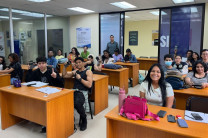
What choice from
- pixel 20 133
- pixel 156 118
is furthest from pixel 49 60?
pixel 156 118

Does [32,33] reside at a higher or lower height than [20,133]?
higher

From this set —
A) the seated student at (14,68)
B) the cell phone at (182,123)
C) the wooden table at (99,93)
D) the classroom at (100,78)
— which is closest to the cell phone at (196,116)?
the classroom at (100,78)

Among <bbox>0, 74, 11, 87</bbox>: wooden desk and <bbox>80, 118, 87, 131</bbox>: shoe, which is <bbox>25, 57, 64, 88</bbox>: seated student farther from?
<bbox>0, 74, 11, 87</bbox>: wooden desk

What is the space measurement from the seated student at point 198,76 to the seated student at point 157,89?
102cm

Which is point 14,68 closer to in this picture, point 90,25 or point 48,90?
point 48,90

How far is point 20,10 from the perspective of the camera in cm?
668

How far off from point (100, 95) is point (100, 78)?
35cm

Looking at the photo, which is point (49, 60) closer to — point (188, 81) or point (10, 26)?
point (10, 26)

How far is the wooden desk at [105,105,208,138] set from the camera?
149 centimetres

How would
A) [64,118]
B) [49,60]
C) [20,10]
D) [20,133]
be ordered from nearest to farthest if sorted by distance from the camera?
[64,118], [20,133], [49,60], [20,10]

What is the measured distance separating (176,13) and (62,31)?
5047 mm

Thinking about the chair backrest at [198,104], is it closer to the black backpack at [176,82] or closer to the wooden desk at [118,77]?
the black backpack at [176,82]

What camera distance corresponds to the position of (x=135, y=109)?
5.76 ft

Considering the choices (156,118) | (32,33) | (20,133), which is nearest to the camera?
(156,118)
